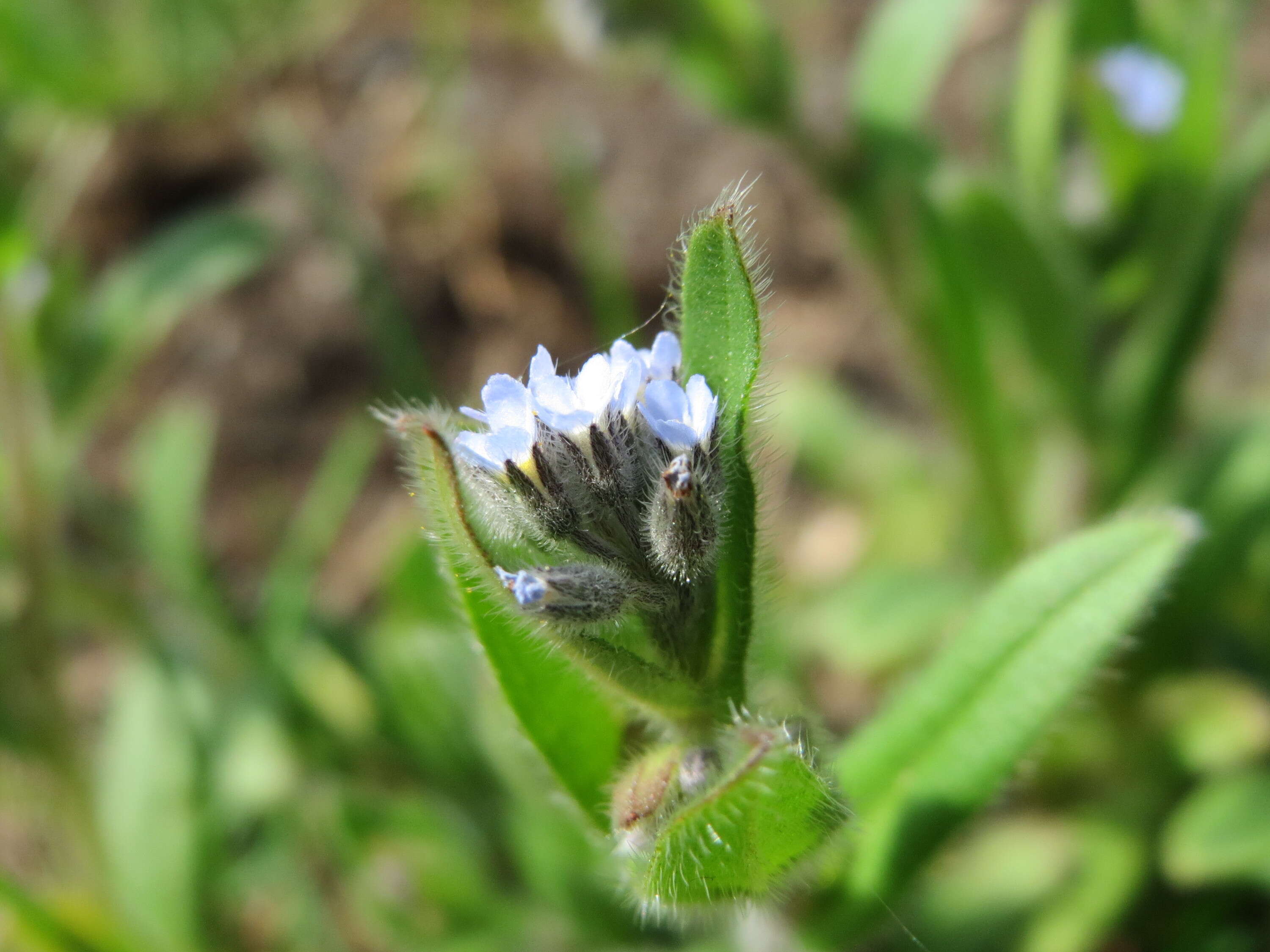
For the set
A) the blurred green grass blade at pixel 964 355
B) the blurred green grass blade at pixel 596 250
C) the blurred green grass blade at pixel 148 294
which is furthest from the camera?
the blurred green grass blade at pixel 596 250

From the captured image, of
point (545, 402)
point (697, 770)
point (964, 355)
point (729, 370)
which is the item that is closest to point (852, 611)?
point (964, 355)

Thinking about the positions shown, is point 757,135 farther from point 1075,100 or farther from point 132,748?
point 132,748

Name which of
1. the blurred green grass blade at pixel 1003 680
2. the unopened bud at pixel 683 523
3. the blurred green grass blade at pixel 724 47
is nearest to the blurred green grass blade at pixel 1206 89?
the blurred green grass blade at pixel 724 47

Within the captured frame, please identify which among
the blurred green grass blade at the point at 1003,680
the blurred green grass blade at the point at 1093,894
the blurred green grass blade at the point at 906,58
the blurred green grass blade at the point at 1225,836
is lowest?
the blurred green grass blade at the point at 1093,894

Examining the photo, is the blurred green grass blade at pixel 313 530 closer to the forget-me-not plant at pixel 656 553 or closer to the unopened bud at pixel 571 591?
the forget-me-not plant at pixel 656 553

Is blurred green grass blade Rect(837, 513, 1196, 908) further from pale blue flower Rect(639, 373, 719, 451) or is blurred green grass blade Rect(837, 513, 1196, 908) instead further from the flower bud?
pale blue flower Rect(639, 373, 719, 451)
